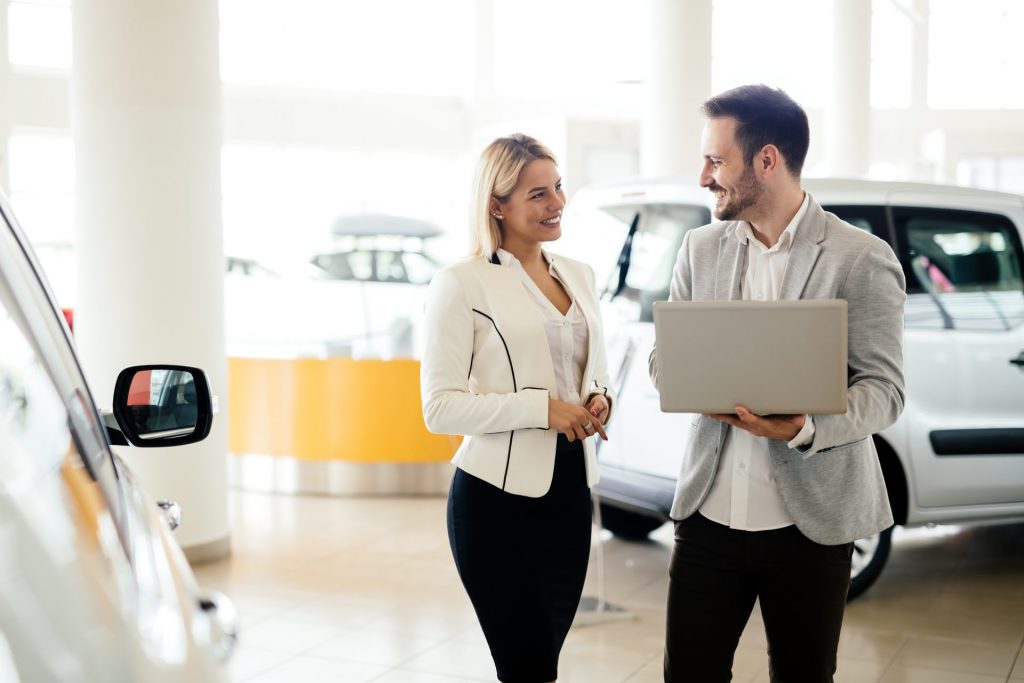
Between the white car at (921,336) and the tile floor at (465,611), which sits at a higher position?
the white car at (921,336)

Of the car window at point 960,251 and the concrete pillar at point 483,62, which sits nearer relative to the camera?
the car window at point 960,251

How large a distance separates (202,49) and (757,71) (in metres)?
16.1

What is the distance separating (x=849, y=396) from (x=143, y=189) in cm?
387

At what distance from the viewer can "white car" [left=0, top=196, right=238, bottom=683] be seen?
93 cm

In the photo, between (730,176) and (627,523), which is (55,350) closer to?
(730,176)

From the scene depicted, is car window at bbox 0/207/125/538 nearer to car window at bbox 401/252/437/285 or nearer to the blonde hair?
the blonde hair

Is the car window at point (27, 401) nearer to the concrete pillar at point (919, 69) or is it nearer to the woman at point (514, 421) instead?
the woman at point (514, 421)

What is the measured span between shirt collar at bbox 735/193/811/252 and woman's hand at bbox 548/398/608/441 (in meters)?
0.53

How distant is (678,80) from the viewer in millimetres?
7441

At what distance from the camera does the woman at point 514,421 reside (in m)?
2.50

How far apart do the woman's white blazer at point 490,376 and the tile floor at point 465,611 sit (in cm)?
102

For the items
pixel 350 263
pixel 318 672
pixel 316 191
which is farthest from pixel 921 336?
pixel 316 191

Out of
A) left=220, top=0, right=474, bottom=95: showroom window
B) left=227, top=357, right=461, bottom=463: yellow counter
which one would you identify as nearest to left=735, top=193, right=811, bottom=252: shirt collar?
left=227, top=357, right=461, bottom=463: yellow counter

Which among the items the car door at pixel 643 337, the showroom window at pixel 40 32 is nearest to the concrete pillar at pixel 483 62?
the showroom window at pixel 40 32
